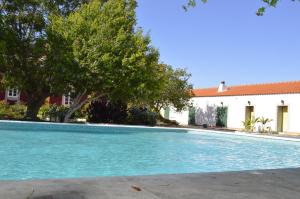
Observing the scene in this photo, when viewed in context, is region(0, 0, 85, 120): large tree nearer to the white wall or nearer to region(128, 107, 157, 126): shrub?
region(128, 107, 157, 126): shrub

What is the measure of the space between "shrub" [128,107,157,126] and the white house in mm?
7635

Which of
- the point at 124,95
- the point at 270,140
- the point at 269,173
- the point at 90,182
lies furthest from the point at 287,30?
the point at 90,182

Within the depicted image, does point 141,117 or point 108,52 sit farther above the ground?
point 108,52

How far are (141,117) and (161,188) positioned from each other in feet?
82.3

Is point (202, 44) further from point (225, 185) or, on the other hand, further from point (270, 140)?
point (225, 185)

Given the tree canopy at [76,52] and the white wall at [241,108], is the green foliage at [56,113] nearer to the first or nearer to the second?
the tree canopy at [76,52]

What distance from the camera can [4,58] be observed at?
2548 centimetres

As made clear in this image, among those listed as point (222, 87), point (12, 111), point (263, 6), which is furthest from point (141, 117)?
point (263, 6)

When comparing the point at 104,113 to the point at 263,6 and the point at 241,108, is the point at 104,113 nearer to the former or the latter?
the point at 241,108

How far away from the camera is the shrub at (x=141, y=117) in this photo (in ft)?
97.9

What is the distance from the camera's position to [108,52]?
25328 mm

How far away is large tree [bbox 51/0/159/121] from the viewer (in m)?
25.0

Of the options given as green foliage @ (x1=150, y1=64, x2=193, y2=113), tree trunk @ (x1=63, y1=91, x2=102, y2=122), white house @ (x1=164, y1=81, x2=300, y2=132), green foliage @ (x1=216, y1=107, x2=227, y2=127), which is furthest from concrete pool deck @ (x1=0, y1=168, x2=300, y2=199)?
Result: green foliage @ (x1=216, y1=107, x2=227, y2=127)

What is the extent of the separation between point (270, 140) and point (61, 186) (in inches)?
708
